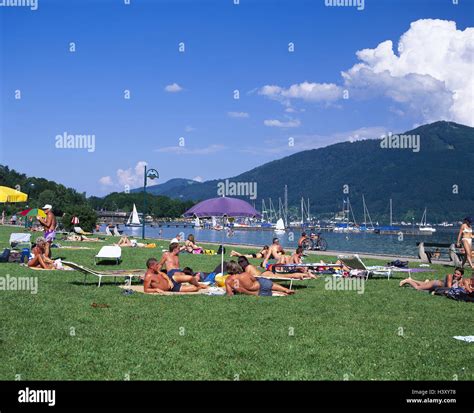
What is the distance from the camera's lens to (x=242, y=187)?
75.3 ft

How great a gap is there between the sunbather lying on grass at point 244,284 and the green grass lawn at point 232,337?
0.51 metres

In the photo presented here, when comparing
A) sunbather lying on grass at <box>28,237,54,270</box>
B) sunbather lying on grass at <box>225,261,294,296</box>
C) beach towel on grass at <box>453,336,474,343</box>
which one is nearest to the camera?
beach towel on grass at <box>453,336,474,343</box>

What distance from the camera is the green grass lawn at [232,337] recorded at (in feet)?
22.1

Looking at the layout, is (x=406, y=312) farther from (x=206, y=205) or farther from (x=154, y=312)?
(x=206, y=205)

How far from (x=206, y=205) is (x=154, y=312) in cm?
708

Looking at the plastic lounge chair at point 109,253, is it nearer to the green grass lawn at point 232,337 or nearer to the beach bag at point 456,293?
the green grass lawn at point 232,337

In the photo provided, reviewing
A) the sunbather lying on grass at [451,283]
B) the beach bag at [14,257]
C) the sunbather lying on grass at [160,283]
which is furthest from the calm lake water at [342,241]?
the beach bag at [14,257]

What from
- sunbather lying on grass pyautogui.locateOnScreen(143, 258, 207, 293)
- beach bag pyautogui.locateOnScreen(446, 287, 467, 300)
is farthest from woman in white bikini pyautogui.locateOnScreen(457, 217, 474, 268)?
sunbather lying on grass pyautogui.locateOnScreen(143, 258, 207, 293)

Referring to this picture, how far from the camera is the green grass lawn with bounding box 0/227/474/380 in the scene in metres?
6.75

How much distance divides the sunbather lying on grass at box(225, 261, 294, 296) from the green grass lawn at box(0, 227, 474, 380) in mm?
507

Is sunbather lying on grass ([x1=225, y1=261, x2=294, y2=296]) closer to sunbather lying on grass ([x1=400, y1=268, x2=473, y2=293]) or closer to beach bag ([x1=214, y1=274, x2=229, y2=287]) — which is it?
beach bag ([x1=214, y1=274, x2=229, y2=287])

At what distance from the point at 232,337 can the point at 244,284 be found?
4828mm
